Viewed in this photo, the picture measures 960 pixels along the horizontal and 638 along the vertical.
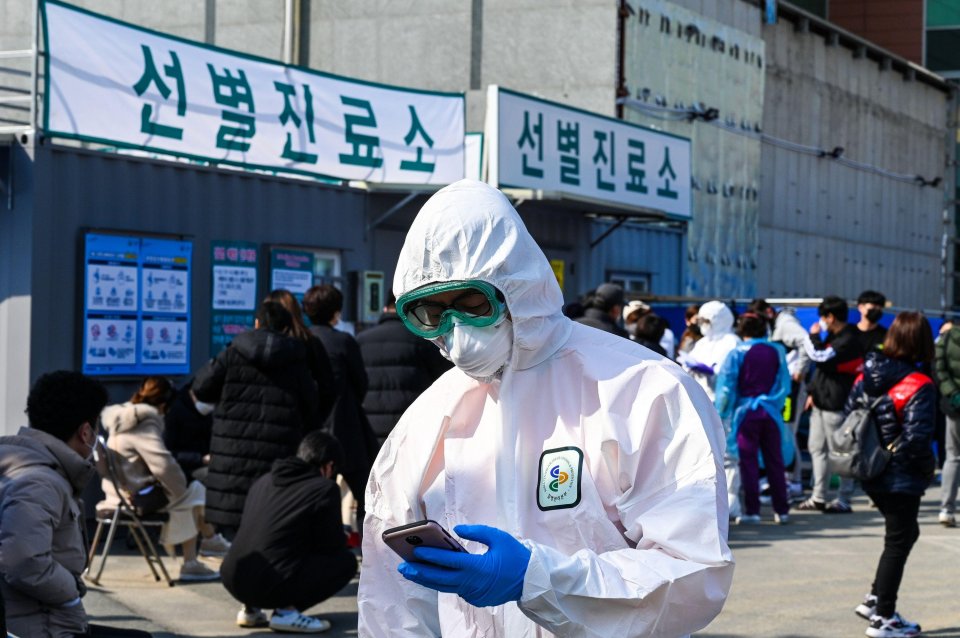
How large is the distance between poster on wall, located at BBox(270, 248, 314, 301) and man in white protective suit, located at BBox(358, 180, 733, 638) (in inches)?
349

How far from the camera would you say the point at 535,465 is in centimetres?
287

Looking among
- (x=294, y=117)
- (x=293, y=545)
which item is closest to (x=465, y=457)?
(x=293, y=545)

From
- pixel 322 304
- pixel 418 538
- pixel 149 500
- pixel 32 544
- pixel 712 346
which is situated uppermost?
pixel 322 304

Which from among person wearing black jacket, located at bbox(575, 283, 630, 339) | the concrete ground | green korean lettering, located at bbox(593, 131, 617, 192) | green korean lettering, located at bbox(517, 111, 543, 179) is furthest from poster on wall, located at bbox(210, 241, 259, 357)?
green korean lettering, located at bbox(593, 131, 617, 192)

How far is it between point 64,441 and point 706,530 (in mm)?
3321

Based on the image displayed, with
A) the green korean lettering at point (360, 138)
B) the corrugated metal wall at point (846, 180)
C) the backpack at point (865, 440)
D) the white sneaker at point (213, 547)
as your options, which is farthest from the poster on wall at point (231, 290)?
the corrugated metal wall at point (846, 180)

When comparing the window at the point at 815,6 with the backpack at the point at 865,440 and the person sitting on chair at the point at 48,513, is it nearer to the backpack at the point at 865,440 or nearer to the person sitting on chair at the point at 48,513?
the backpack at the point at 865,440

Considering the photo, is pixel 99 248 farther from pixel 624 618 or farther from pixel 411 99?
pixel 624 618

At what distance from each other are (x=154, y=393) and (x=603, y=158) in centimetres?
745

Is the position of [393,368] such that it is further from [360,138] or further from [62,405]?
[62,405]

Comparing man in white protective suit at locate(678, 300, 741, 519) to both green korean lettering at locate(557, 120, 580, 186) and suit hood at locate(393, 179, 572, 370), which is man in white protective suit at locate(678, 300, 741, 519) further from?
suit hood at locate(393, 179, 572, 370)

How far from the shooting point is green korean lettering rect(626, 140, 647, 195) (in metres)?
16.3

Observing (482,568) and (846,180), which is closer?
(482,568)

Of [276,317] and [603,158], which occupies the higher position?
[603,158]
